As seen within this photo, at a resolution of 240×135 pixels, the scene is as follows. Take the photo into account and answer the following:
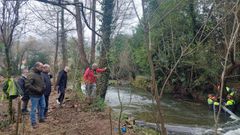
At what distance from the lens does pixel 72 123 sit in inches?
333

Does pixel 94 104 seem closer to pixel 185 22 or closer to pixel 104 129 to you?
pixel 104 129

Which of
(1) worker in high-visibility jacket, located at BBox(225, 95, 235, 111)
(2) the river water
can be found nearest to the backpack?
(2) the river water

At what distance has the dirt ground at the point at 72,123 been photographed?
735cm

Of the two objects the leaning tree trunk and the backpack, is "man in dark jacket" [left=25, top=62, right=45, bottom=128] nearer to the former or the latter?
the backpack

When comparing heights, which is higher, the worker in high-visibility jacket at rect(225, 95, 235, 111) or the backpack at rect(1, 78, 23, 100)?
the backpack at rect(1, 78, 23, 100)

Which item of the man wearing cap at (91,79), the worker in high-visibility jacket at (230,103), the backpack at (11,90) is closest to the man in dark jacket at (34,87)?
the backpack at (11,90)

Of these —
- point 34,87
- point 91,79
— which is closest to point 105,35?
point 91,79

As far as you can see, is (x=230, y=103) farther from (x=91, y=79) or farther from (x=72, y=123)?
(x=72, y=123)

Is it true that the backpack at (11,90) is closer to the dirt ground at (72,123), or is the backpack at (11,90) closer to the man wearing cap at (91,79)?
the dirt ground at (72,123)

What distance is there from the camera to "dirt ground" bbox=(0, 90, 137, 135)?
7.35 meters

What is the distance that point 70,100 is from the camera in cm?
1194

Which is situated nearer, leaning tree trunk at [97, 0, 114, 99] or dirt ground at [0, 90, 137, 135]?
dirt ground at [0, 90, 137, 135]

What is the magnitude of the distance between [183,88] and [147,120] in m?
10.6

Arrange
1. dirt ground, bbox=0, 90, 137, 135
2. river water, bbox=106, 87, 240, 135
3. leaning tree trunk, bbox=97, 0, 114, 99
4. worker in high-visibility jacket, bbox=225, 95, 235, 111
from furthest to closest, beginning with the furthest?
1. worker in high-visibility jacket, bbox=225, 95, 235, 111
2. leaning tree trunk, bbox=97, 0, 114, 99
3. river water, bbox=106, 87, 240, 135
4. dirt ground, bbox=0, 90, 137, 135
